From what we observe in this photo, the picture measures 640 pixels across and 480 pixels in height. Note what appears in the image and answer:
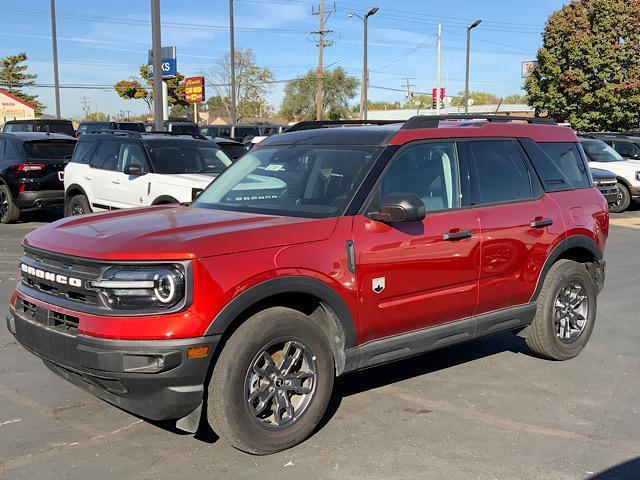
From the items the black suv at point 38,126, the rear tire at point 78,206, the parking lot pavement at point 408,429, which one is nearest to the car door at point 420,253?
the parking lot pavement at point 408,429

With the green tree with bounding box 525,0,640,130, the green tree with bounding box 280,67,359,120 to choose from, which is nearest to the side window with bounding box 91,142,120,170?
the green tree with bounding box 525,0,640,130

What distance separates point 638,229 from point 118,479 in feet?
43.0

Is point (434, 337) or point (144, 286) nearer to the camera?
point (144, 286)

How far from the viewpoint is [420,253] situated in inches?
173

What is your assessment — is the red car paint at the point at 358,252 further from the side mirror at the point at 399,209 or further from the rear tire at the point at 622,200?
the rear tire at the point at 622,200

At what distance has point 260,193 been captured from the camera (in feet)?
15.7

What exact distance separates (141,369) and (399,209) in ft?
5.70

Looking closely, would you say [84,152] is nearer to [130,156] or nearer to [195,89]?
[130,156]

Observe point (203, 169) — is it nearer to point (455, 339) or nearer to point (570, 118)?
point (455, 339)

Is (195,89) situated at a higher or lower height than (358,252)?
higher

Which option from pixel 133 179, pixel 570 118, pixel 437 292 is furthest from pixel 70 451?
pixel 570 118

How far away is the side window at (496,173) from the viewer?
16.2 feet

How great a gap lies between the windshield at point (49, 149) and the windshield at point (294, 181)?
9306mm

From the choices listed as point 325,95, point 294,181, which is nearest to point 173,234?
point 294,181
